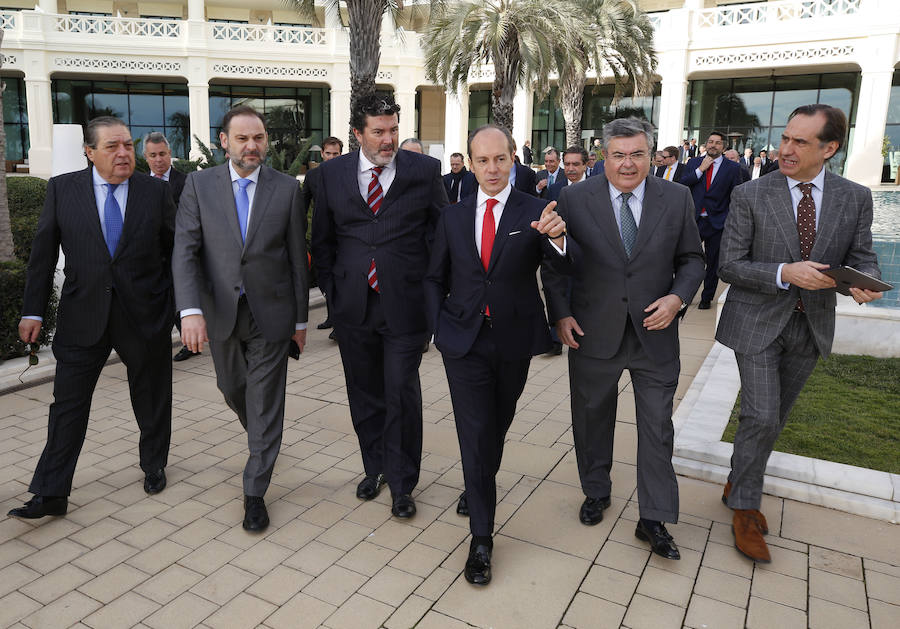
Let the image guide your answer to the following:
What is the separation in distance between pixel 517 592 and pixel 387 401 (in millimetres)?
1260

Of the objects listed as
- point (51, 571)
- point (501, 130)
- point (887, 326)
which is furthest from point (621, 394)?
point (51, 571)

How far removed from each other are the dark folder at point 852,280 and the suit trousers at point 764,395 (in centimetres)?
35

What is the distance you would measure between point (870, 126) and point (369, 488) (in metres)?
25.1

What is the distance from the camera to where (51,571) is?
3.26 m

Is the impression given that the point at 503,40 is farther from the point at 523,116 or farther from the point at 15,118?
the point at 15,118

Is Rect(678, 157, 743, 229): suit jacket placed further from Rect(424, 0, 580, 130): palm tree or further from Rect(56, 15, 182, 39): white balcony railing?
Rect(56, 15, 182, 39): white balcony railing

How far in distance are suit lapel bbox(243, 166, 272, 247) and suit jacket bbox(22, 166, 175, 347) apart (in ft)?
2.17

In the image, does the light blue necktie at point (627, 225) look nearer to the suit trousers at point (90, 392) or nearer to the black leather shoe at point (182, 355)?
the suit trousers at point (90, 392)

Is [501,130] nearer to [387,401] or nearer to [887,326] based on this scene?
[387,401]

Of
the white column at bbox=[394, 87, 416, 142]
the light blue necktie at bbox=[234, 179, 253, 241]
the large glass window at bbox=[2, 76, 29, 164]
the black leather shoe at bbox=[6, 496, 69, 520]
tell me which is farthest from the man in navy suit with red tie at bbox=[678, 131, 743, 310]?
the large glass window at bbox=[2, 76, 29, 164]

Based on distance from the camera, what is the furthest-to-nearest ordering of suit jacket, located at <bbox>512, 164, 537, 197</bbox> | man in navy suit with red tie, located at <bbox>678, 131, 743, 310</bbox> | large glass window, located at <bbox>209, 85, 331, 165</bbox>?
large glass window, located at <bbox>209, 85, 331, 165</bbox>
man in navy suit with red tie, located at <bbox>678, 131, 743, 310</bbox>
suit jacket, located at <bbox>512, 164, 537, 197</bbox>

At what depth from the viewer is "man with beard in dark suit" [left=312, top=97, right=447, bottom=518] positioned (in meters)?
3.74

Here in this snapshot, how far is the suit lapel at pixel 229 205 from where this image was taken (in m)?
3.66

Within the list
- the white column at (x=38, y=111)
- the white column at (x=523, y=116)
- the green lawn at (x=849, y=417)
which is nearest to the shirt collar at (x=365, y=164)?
the green lawn at (x=849, y=417)
